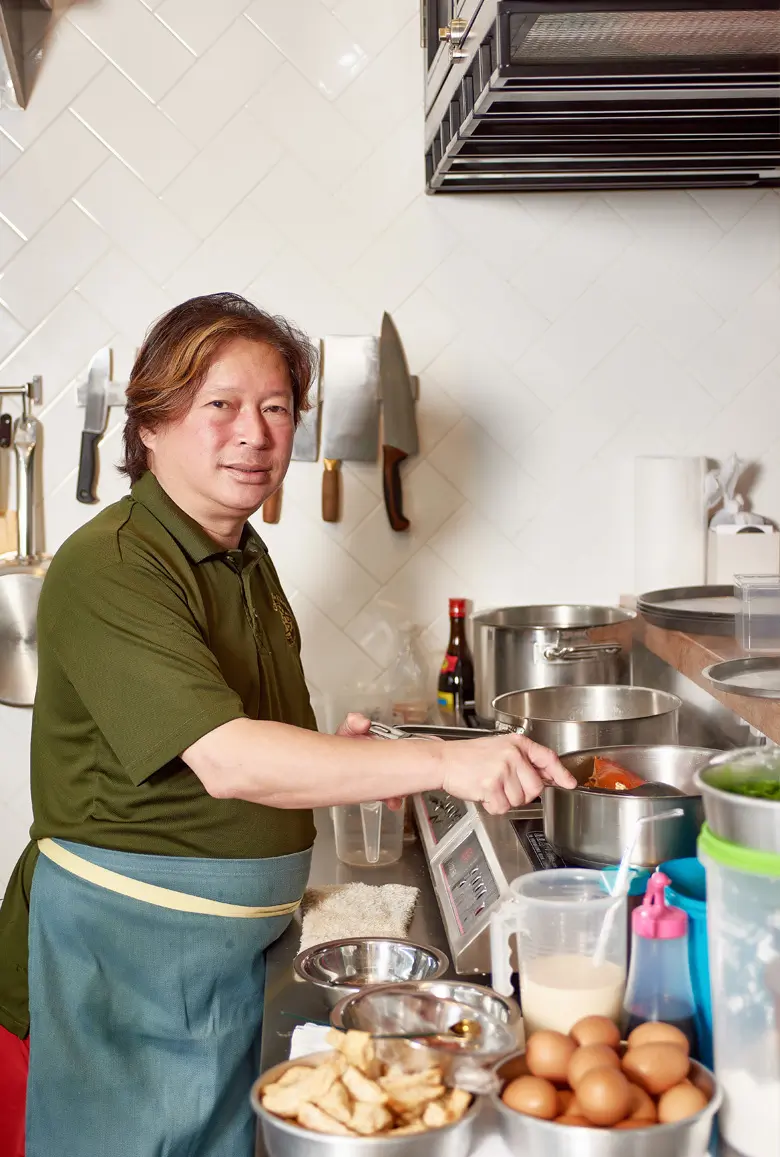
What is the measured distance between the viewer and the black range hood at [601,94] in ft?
4.29

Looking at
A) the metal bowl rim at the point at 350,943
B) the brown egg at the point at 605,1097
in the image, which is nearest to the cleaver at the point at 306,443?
the metal bowl rim at the point at 350,943

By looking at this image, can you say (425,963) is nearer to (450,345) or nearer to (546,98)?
(546,98)

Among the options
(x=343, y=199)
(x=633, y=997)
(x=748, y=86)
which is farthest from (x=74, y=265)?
(x=633, y=997)

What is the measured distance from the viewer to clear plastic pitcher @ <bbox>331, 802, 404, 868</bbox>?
1.66 metres

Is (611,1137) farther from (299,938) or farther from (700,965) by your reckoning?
(299,938)

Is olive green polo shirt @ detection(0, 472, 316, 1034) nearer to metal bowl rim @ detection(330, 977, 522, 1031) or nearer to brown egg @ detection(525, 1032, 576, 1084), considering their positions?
metal bowl rim @ detection(330, 977, 522, 1031)

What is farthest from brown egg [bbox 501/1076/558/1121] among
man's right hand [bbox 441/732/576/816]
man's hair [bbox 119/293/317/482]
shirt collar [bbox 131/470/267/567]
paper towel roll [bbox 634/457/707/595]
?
paper towel roll [bbox 634/457/707/595]

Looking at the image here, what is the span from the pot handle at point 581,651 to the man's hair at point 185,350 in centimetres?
69

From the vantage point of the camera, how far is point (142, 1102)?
1.33 metres

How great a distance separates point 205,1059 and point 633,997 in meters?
0.62

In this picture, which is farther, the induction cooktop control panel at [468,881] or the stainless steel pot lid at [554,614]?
the stainless steel pot lid at [554,614]

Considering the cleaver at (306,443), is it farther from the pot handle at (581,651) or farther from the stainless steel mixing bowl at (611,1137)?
the stainless steel mixing bowl at (611,1137)

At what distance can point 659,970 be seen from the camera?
942 millimetres

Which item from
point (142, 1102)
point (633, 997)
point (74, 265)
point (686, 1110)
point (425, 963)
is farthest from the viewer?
point (74, 265)
